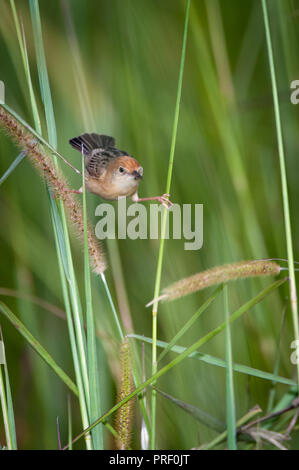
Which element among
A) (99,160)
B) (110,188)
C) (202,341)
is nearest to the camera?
(202,341)

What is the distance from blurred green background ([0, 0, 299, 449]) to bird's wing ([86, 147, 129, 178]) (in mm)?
92

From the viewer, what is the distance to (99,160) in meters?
1.70

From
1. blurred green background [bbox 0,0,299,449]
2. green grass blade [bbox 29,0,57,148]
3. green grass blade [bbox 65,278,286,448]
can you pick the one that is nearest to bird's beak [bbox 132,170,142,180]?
blurred green background [bbox 0,0,299,449]

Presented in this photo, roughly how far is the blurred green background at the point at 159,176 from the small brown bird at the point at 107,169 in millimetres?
88

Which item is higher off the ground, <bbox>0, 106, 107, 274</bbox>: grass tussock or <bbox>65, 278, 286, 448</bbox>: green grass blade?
<bbox>0, 106, 107, 274</bbox>: grass tussock

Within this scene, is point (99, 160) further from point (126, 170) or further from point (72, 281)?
point (72, 281)

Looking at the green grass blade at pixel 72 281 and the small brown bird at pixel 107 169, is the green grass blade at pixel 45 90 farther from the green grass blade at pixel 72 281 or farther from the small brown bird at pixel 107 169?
the small brown bird at pixel 107 169

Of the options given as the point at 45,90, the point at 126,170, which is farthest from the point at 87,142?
the point at 45,90

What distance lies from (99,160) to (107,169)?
0.06 metres

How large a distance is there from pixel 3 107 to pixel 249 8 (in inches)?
85.6

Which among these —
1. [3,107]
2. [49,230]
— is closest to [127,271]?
[49,230]

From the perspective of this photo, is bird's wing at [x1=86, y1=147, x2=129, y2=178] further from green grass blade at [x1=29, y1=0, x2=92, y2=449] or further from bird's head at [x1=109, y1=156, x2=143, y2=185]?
green grass blade at [x1=29, y1=0, x2=92, y2=449]

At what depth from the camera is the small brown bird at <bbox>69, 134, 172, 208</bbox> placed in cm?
161

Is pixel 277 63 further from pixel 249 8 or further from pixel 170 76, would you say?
pixel 249 8
